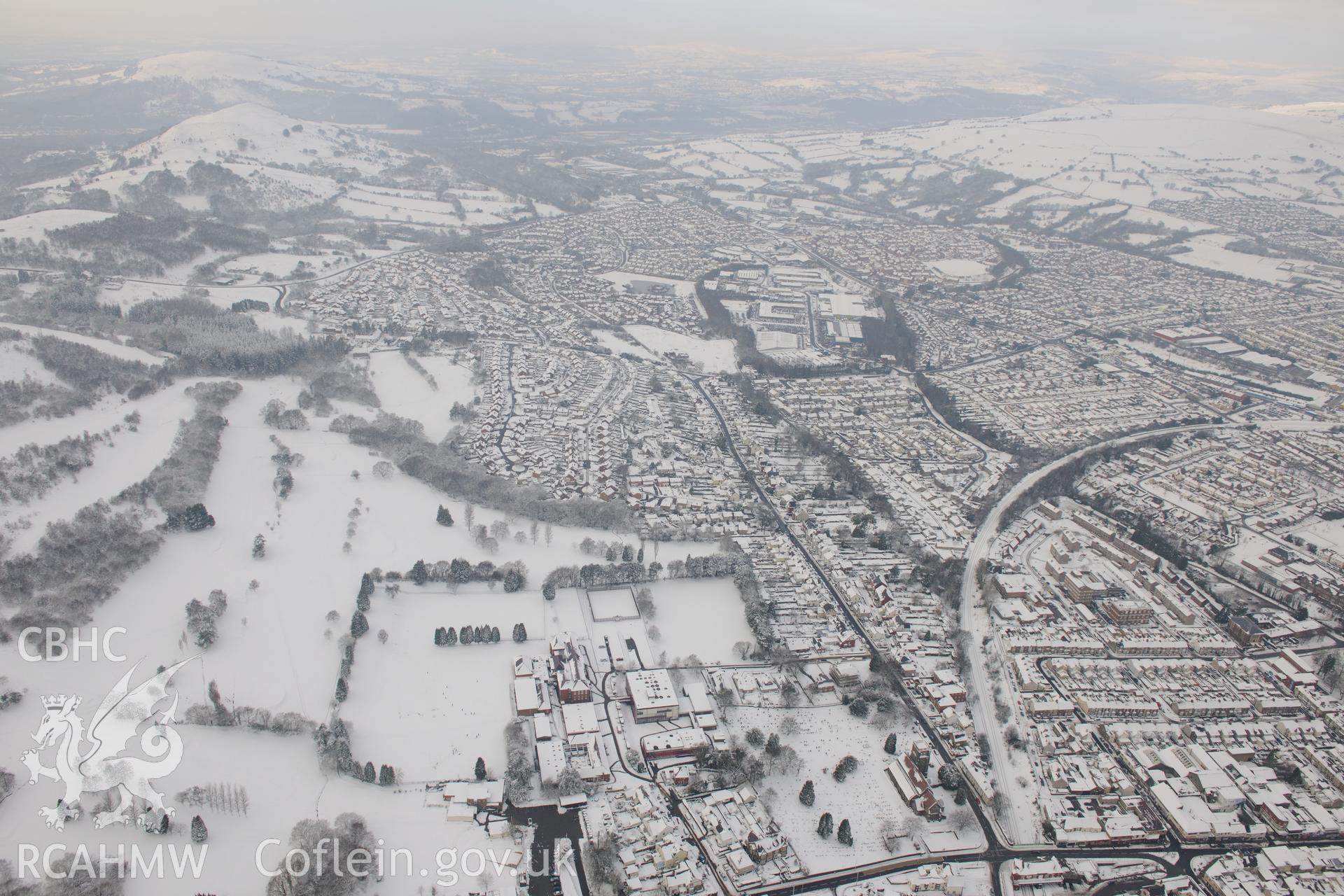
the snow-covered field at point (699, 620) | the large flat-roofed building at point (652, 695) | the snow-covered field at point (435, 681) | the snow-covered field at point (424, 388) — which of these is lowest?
the snow-covered field at point (699, 620)

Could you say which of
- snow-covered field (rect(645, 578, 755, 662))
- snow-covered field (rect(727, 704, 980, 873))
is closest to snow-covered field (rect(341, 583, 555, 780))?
snow-covered field (rect(645, 578, 755, 662))

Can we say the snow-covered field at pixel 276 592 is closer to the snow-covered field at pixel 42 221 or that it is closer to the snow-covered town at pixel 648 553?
the snow-covered town at pixel 648 553

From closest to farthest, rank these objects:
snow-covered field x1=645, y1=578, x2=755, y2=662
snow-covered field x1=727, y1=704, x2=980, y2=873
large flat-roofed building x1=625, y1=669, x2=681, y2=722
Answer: snow-covered field x1=727, y1=704, x2=980, y2=873
large flat-roofed building x1=625, y1=669, x2=681, y2=722
snow-covered field x1=645, y1=578, x2=755, y2=662

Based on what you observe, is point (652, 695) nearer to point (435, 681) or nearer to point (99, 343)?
point (435, 681)

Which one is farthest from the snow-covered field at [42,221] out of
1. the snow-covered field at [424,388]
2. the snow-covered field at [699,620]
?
the snow-covered field at [699,620]

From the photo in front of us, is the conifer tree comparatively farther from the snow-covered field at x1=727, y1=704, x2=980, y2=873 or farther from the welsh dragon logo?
the welsh dragon logo

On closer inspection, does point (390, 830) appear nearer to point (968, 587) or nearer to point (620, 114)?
point (968, 587)
